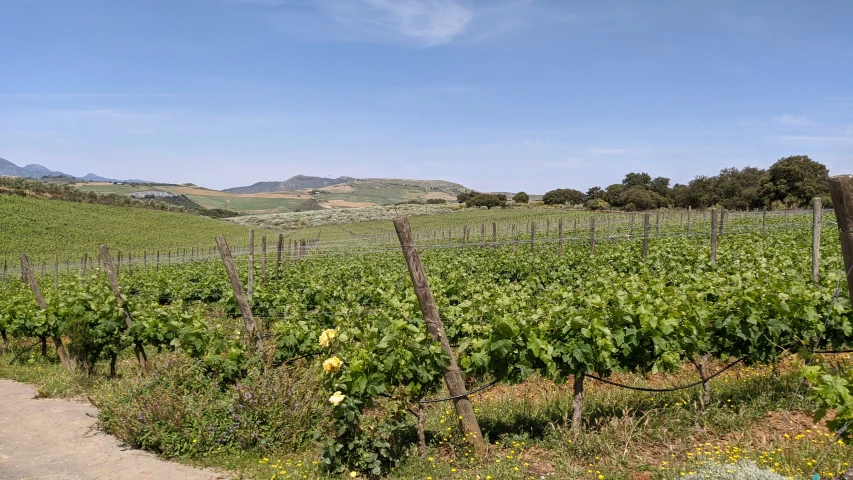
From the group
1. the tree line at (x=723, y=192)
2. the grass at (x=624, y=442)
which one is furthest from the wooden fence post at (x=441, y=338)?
the tree line at (x=723, y=192)

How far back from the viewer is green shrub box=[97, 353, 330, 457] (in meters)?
5.56

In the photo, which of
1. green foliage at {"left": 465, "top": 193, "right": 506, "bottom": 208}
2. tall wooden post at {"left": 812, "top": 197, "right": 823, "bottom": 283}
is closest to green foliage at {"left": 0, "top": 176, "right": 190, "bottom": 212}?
green foliage at {"left": 465, "top": 193, "right": 506, "bottom": 208}

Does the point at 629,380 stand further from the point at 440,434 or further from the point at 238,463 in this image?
the point at 238,463

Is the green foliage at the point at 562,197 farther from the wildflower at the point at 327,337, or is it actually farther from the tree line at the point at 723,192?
the wildflower at the point at 327,337

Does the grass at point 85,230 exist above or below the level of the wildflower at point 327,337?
below

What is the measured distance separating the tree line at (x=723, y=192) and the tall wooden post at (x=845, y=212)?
5432cm

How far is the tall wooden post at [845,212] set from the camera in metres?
3.03

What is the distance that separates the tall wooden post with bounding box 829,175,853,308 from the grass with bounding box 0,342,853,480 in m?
1.32

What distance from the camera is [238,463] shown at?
17.4 ft

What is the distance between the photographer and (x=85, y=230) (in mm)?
48281

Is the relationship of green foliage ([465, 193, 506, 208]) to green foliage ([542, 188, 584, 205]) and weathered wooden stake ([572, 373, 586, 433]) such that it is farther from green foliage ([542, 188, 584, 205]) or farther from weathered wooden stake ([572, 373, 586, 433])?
weathered wooden stake ([572, 373, 586, 433])

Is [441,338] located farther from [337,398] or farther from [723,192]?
[723,192]

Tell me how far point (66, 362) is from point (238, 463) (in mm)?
6340

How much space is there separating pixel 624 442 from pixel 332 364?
251 centimetres
